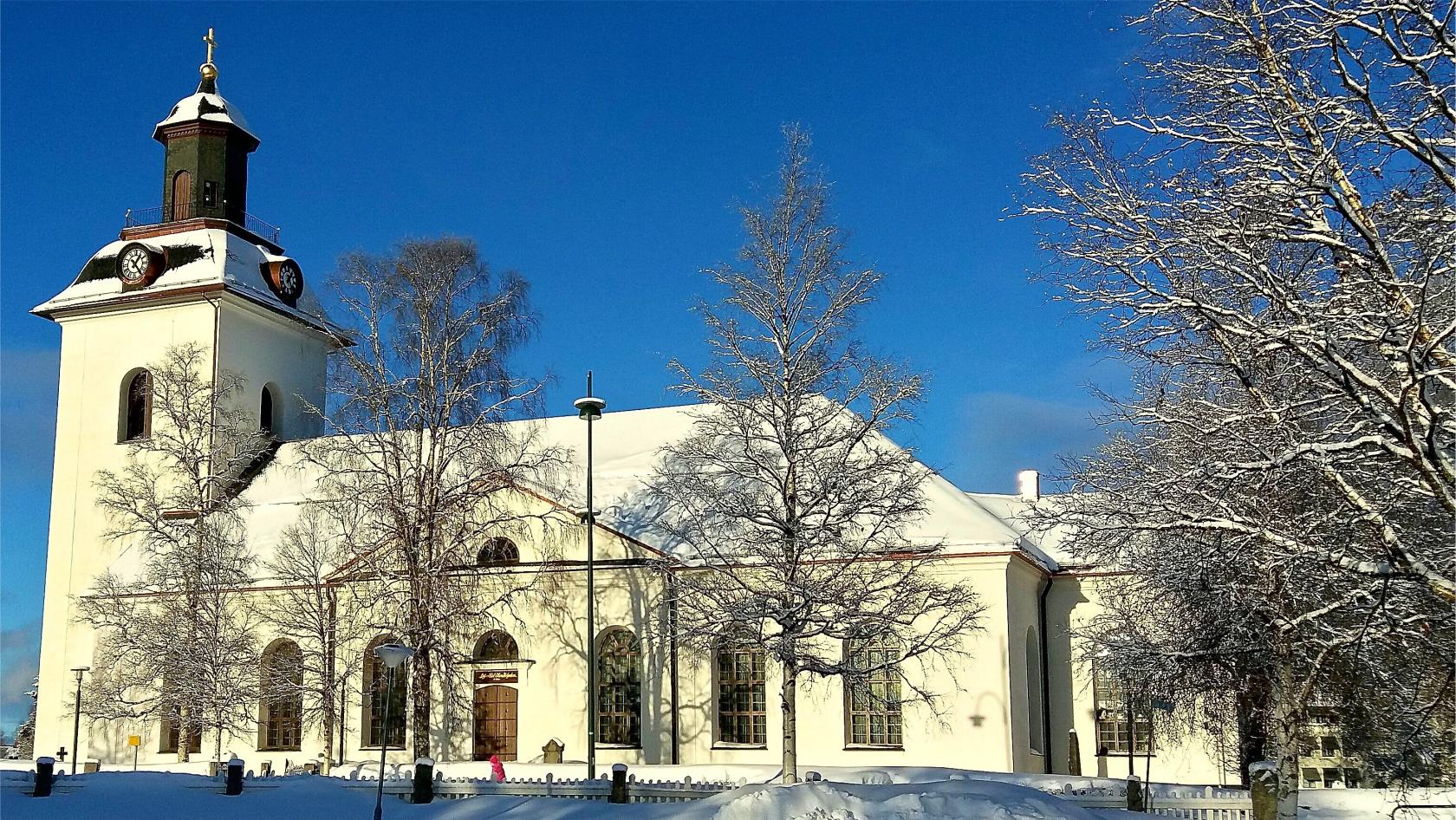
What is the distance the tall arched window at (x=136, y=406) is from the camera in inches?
1511

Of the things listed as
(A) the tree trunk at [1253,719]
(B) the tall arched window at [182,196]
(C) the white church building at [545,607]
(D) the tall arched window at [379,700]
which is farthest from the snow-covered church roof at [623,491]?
(B) the tall arched window at [182,196]

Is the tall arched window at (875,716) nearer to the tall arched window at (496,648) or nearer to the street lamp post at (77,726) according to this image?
the tall arched window at (496,648)

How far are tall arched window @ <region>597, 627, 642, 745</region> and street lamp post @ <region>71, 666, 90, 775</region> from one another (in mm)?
12624

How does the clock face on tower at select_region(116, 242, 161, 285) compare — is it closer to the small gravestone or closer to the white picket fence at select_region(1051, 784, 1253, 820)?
the white picket fence at select_region(1051, 784, 1253, 820)

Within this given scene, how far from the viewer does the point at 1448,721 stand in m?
15.2

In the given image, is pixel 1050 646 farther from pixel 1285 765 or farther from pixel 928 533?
pixel 1285 765

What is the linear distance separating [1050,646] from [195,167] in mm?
26618

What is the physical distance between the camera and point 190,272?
38.0 m

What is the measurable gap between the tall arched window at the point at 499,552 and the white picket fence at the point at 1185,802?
14639mm

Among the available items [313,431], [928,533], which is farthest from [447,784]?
[313,431]

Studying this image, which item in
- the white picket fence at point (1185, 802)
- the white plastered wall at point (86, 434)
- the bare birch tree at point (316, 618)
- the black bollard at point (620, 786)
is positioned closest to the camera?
the white picket fence at point (1185, 802)

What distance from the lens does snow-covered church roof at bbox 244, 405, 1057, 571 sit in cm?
2909

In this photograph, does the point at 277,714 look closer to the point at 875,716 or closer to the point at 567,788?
the point at 567,788

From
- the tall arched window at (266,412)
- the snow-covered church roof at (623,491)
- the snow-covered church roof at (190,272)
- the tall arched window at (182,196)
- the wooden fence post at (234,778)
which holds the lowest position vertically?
the wooden fence post at (234,778)
